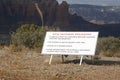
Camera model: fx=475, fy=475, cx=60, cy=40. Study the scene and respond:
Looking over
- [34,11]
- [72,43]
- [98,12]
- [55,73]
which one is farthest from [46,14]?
[55,73]

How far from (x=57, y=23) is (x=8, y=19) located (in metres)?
13.6

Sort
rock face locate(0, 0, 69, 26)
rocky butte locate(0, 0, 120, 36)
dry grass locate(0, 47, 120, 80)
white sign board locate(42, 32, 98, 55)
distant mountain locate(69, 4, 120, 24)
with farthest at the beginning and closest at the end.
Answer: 1. distant mountain locate(69, 4, 120, 24)
2. rock face locate(0, 0, 69, 26)
3. rocky butte locate(0, 0, 120, 36)
4. white sign board locate(42, 32, 98, 55)
5. dry grass locate(0, 47, 120, 80)

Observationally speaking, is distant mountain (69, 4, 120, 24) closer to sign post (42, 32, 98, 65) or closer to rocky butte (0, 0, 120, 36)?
rocky butte (0, 0, 120, 36)

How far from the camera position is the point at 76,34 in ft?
62.4

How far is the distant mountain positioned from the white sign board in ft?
359

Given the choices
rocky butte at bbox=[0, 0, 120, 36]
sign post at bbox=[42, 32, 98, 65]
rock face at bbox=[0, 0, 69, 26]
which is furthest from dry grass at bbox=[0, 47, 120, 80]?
rock face at bbox=[0, 0, 69, 26]

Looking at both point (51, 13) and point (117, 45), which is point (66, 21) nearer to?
point (51, 13)

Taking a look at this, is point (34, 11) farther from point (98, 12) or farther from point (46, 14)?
point (98, 12)

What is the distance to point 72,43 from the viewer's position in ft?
62.0

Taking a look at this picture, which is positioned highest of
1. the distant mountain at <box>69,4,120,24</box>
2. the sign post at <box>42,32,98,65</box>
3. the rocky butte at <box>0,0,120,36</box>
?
the sign post at <box>42,32,98,65</box>

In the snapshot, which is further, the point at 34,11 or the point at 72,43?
the point at 34,11

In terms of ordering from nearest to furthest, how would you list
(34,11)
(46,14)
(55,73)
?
(55,73), (34,11), (46,14)

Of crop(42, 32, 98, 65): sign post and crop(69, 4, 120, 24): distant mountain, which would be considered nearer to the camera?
crop(42, 32, 98, 65): sign post

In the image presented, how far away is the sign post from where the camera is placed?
18.7 metres
